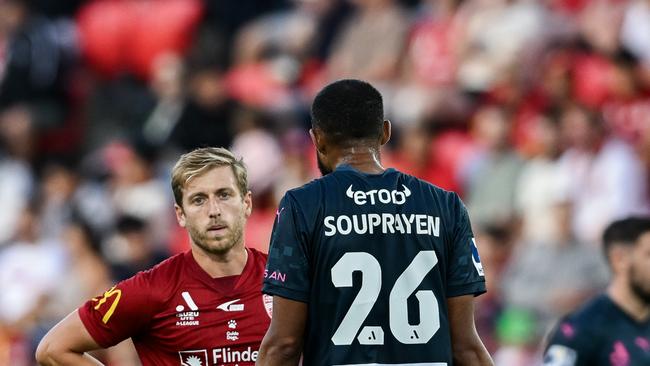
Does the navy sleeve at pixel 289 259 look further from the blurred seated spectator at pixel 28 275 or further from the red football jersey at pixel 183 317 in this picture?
the blurred seated spectator at pixel 28 275

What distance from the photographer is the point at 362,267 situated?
17.2ft

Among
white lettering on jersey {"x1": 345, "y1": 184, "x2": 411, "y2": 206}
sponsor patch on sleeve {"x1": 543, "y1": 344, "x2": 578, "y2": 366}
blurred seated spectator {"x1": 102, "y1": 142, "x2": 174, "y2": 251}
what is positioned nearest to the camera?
white lettering on jersey {"x1": 345, "y1": 184, "x2": 411, "y2": 206}

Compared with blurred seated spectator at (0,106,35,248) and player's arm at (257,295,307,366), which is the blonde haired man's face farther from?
blurred seated spectator at (0,106,35,248)

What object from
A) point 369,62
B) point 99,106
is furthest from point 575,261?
point 99,106

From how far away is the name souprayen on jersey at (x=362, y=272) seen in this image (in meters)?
5.24

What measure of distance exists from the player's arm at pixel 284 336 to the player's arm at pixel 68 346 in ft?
4.18

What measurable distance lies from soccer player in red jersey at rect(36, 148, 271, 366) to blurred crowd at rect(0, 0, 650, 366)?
5.19 m

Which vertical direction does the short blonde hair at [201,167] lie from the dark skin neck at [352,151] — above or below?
above

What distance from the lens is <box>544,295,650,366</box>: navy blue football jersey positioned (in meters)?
7.86

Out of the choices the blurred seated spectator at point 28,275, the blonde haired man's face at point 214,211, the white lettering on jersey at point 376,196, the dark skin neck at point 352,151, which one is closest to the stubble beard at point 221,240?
the blonde haired man's face at point 214,211

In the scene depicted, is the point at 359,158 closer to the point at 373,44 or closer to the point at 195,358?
the point at 195,358

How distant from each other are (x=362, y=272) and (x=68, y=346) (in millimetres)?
1657

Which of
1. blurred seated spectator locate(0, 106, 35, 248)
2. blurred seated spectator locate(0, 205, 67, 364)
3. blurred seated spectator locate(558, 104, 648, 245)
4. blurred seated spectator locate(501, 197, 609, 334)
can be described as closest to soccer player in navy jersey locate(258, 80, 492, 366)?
blurred seated spectator locate(501, 197, 609, 334)

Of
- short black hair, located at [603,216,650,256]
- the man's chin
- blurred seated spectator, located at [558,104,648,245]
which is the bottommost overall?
the man's chin
